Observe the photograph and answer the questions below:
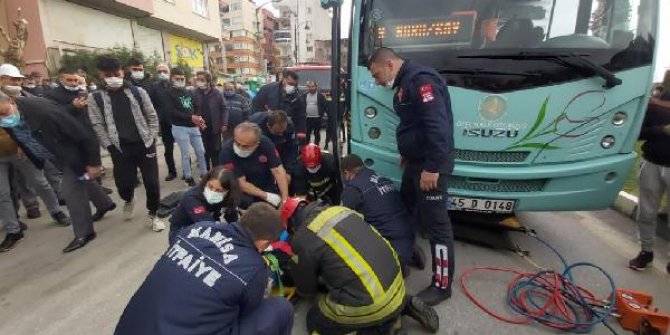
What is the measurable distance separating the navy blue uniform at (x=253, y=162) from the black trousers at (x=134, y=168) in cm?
92

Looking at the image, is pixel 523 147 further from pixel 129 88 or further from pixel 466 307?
pixel 129 88

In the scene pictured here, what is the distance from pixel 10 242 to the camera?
11.3 feet

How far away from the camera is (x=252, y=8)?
56.9 m

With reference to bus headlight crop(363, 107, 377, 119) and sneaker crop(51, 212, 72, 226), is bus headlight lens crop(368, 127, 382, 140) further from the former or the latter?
sneaker crop(51, 212, 72, 226)

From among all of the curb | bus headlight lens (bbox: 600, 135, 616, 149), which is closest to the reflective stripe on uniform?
bus headlight lens (bbox: 600, 135, 616, 149)

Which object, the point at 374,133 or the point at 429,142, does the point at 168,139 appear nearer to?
the point at 374,133

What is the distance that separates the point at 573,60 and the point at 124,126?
377 cm

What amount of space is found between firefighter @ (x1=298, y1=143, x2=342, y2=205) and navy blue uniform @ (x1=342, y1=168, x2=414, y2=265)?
3.29 ft

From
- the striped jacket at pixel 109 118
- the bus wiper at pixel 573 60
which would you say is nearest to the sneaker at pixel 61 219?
the striped jacket at pixel 109 118

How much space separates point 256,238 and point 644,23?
3.03 m

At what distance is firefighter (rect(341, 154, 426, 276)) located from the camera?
2.61 metres

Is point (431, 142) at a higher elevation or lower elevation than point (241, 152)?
higher

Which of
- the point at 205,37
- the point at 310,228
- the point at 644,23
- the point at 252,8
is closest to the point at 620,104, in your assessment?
the point at 644,23

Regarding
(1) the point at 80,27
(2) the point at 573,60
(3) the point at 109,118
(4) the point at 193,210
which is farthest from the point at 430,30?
(1) the point at 80,27
